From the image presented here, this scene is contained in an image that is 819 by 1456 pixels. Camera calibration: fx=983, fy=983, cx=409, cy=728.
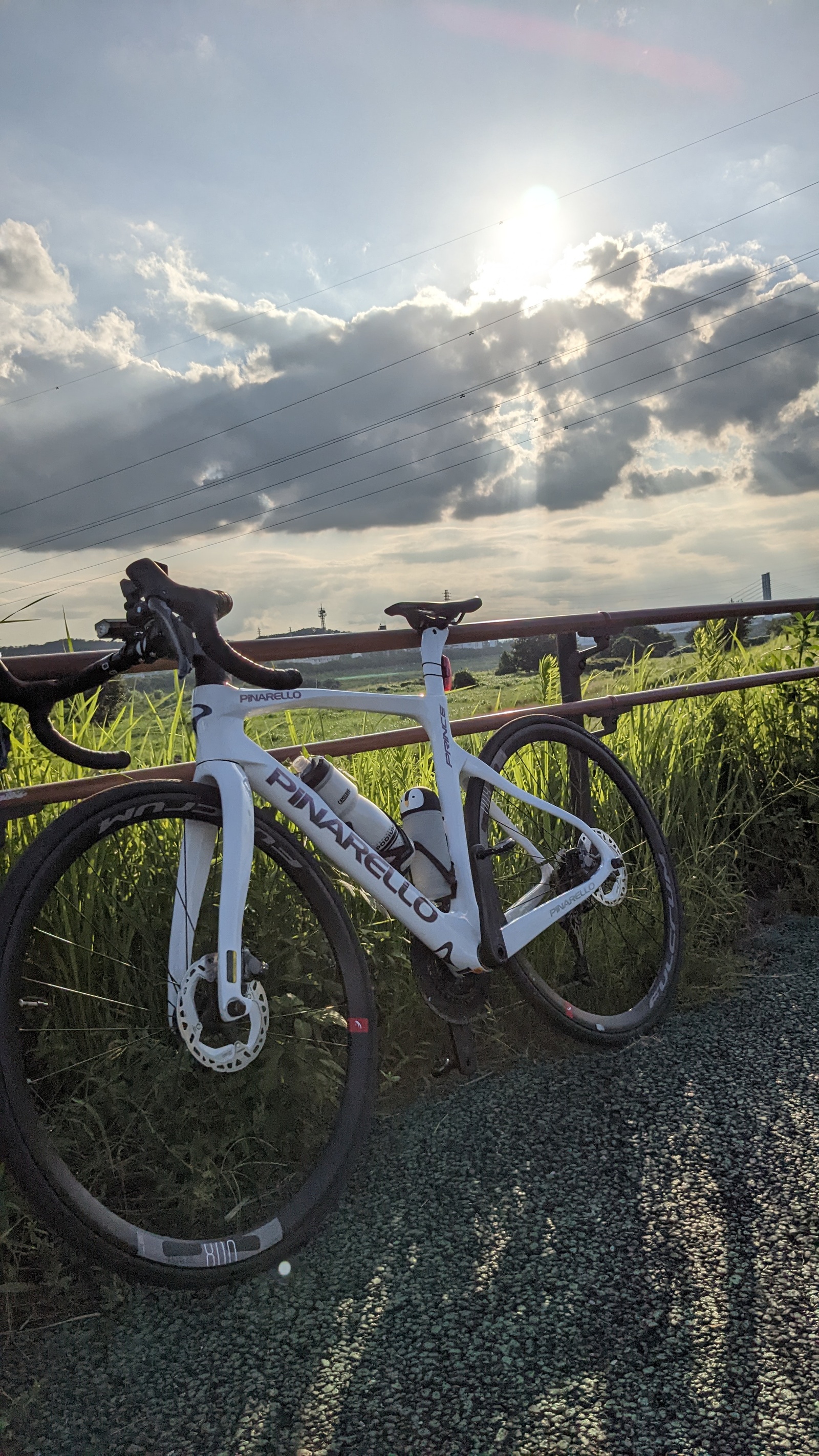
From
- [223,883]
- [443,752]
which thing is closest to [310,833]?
[223,883]

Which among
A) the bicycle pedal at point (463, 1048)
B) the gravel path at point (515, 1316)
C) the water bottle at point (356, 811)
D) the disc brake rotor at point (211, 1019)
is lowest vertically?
the gravel path at point (515, 1316)

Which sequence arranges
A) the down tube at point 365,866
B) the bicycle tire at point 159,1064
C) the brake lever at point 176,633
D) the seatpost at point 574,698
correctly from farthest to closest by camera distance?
the seatpost at point 574,698, the down tube at point 365,866, the brake lever at point 176,633, the bicycle tire at point 159,1064

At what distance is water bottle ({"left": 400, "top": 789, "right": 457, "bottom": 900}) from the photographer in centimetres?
287

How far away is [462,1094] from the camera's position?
2900mm

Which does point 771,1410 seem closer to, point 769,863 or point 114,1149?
point 114,1149

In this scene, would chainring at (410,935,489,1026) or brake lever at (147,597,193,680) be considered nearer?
brake lever at (147,597,193,680)

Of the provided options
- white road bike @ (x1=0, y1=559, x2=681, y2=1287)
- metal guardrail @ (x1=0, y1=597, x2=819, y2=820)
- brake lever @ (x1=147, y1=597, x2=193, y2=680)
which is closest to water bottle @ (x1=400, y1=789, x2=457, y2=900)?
white road bike @ (x1=0, y1=559, x2=681, y2=1287)

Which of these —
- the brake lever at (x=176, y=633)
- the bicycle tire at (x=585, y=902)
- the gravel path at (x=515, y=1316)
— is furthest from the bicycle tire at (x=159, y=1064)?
the bicycle tire at (x=585, y=902)

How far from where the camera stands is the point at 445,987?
2783mm

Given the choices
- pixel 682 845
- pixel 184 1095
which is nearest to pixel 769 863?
pixel 682 845

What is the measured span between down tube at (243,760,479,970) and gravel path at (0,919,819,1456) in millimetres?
511

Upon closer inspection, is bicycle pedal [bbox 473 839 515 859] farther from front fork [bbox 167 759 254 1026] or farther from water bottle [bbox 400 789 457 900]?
front fork [bbox 167 759 254 1026]

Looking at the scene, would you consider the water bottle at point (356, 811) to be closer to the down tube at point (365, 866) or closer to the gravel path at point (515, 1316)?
the down tube at point (365, 866)

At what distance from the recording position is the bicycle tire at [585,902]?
3.13 metres
